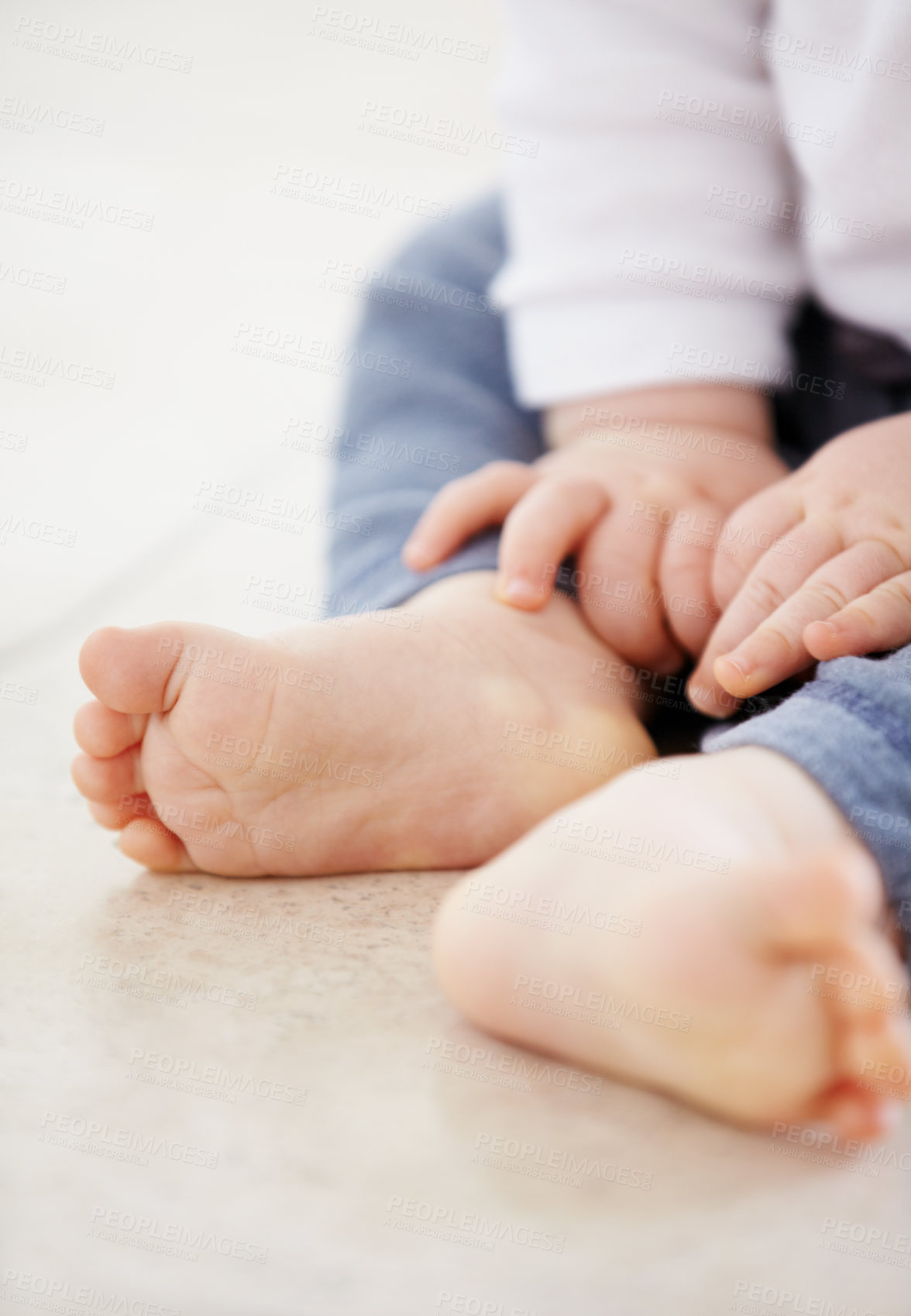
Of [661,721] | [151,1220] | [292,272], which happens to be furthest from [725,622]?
[292,272]

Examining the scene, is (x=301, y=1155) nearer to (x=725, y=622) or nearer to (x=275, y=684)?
(x=275, y=684)

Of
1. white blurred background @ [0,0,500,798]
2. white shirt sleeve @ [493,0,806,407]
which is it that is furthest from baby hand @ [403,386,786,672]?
white blurred background @ [0,0,500,798]

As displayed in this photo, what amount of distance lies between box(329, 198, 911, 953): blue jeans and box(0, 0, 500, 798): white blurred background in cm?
23

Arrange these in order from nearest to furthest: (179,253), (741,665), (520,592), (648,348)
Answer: (741,665)
(520,592)
(648,348)
(179,253)

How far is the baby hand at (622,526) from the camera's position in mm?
707

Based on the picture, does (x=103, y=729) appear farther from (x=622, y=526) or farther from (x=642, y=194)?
(x=642, y=194)

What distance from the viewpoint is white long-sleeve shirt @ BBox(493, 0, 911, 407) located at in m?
0.85

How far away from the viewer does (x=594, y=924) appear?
43 cm

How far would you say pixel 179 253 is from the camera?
1.52 meters

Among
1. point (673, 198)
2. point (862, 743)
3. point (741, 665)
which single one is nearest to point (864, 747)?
point (862, 743)

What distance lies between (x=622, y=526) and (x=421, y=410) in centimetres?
23

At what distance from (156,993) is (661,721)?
375 mm

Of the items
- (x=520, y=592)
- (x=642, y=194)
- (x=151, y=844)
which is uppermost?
(x=642, y=194)

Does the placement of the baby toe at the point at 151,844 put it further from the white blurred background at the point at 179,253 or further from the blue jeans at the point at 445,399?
the white blurred background at the point at 179,253
